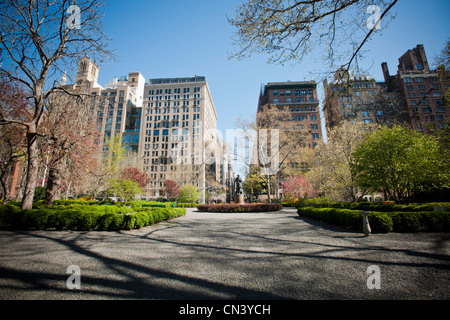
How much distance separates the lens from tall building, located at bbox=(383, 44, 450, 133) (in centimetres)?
5144

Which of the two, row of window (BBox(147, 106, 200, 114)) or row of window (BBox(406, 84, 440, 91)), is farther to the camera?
row of window (BBox(147, 106, 200, 114))

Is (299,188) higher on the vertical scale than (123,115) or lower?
lower

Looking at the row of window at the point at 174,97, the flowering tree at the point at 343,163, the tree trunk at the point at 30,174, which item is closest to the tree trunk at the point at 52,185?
the tree trunk at the point at 30,174

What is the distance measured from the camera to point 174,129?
229 ft

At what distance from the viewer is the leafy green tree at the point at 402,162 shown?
446 inches

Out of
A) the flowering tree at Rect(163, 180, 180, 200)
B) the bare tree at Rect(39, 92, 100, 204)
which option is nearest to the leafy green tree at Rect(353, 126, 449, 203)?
the bare tree at Rect(39, 92, 100, 204)

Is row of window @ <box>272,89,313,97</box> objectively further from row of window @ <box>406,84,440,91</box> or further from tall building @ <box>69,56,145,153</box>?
tall building @ <box>69,56,145,153</box>

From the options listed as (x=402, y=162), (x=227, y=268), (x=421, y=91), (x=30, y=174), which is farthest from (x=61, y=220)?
(x=421, y=91)

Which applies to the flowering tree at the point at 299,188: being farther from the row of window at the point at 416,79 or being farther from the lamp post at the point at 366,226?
the row of window at the point at 416,79

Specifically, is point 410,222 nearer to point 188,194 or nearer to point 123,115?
point 188,194

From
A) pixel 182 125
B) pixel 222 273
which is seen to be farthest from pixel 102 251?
pixel 182 125

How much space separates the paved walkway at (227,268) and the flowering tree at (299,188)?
25954 mm

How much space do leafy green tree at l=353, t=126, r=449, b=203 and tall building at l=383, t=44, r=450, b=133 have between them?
5468 centimetres

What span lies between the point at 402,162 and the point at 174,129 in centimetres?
6688
